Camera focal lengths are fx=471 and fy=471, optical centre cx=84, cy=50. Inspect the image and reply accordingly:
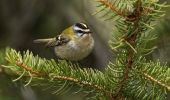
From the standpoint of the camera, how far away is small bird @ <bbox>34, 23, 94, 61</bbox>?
530 centimetres

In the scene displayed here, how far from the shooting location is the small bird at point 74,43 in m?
5.30

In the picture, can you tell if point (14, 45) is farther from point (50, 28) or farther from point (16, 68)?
point (16, 68)

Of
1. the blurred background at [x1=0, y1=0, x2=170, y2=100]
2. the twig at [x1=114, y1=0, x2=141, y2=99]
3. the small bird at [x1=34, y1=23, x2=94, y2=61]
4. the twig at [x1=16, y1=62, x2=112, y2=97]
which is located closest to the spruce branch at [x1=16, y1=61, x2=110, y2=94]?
the twig at [x1=16, y1=62, x2=112, y2=97]

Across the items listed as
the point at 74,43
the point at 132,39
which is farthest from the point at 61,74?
the point at 74,43

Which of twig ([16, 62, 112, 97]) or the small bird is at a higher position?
twig ([16, 62, 112, 97])

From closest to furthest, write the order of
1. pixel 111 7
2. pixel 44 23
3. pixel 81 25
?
pixel 111 7, pixel 81 25, pixel 44 23

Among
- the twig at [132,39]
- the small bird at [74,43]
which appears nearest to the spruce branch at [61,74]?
the twig at [132,39]

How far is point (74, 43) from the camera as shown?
562 cm

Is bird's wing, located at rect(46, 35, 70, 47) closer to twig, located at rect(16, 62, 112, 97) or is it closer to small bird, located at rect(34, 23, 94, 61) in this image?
small bird, located at rect(34, 23, 94, 61)

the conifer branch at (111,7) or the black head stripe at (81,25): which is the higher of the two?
the conifer branch at (111,7)

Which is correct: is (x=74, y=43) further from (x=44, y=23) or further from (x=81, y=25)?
(x=44, y=23)

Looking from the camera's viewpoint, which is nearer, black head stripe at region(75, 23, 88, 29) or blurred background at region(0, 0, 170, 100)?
black head stripe at region(75, 23, 88, 29)

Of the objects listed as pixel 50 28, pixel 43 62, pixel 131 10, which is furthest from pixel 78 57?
pixel 131 10

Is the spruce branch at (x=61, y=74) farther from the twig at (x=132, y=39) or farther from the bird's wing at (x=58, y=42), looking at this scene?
the bird's wing at (x=58, y=42)
